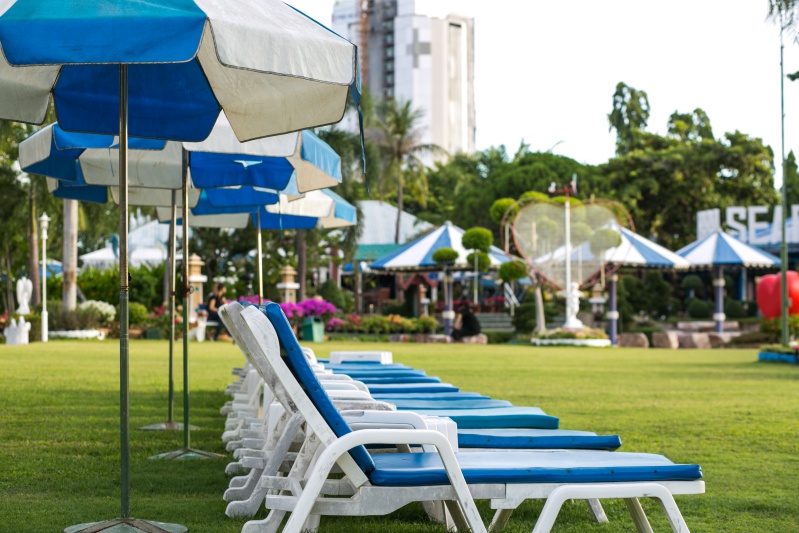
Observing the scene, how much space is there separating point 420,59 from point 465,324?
314 feet

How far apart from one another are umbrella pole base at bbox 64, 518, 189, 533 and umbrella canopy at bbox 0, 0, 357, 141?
200cm

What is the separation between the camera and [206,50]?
5285 mm

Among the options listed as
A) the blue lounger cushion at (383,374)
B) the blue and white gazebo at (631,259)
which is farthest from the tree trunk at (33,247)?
the blue lounger cushion at (383,374)

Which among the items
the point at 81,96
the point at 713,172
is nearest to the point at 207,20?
the point at 81,96

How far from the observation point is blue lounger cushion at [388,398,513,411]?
6.38 m

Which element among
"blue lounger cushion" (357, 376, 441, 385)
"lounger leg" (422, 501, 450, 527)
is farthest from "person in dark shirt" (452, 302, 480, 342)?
"lounger leg" (422, 501, 450, 527)

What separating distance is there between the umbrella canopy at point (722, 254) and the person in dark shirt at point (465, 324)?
11911 millimetres

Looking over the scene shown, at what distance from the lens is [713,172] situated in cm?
5162

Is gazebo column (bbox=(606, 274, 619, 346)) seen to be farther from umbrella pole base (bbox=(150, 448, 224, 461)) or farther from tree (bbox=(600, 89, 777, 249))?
umbrella pole base (bbox=(150, 448, 224, 461))

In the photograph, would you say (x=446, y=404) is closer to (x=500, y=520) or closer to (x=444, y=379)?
(x=500, y=520)

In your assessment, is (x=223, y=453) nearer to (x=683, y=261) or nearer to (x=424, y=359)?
(x=424, y=359)

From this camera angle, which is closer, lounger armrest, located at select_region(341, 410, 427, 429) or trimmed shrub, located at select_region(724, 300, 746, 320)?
lounger armrest, located at select_region(341, 410, 427, 429)

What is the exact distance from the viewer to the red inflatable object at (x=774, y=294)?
99.8ft

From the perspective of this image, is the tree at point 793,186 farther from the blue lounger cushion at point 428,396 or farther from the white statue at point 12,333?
the blue lounger cushion at point 428,396
